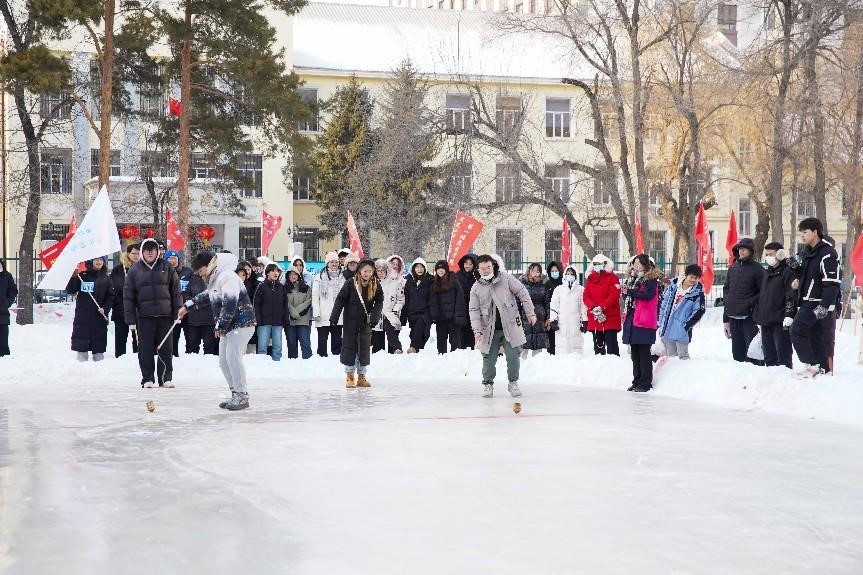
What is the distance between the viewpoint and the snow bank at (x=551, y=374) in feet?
39.3

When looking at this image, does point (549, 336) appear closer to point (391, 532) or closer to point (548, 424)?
point (548, 424)

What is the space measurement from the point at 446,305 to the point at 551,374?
8.66 ft

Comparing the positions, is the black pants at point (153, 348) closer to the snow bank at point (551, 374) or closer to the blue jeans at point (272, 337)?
the snow bank at point (551, 374)

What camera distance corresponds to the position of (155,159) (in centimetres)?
3516

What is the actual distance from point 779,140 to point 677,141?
11858 mm

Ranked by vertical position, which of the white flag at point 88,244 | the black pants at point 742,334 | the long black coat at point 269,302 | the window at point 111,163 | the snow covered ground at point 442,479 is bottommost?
the snow covered ground at point 442,479

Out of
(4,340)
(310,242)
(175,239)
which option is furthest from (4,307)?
(310,242)

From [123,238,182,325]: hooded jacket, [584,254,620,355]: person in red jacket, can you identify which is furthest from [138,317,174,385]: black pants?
[584,254,620,355]: person in red jacket

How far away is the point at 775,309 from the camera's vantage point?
44.3 feet

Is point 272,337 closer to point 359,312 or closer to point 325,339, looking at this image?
point 325,339

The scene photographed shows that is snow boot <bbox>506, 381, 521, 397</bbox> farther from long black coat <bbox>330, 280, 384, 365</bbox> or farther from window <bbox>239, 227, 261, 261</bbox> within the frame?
window <bbox>239, 227, 261, 261</bbox>

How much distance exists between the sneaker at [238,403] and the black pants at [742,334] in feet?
21.8

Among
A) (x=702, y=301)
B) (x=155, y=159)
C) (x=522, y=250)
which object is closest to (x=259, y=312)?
(x=702, y=301)

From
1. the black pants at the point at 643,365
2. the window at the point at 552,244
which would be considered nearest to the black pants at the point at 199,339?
the black pants at the point at 643,365
